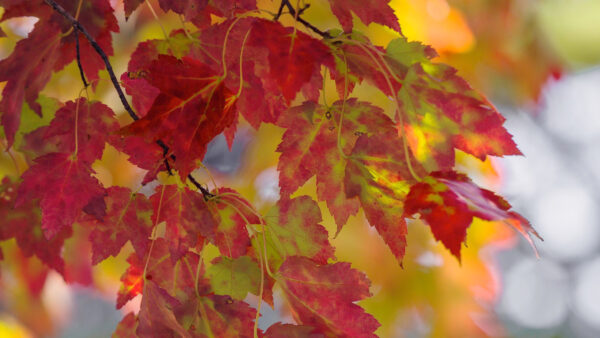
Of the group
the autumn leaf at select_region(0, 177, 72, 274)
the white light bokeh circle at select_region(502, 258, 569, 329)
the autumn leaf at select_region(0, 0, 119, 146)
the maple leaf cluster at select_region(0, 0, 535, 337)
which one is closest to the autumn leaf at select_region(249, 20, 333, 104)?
the maple leaf cluster at select_region(0, 0, 535, 337)

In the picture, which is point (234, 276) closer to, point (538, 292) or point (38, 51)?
point (38, 51)

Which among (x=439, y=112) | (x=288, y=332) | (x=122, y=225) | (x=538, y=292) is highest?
(x=538, y=292)

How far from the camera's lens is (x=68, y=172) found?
0.60m

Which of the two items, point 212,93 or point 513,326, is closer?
point 212,93

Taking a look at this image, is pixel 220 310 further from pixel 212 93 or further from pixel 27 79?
pixel 27 79

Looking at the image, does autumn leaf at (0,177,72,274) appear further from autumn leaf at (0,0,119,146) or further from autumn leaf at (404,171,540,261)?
autumn leaf at (404,171,540,261)

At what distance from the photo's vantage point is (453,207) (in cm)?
42

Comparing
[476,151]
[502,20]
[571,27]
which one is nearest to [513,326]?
[571,27]

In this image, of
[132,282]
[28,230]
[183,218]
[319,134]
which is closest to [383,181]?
[319,134]

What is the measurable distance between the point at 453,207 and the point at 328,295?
150 millimetres

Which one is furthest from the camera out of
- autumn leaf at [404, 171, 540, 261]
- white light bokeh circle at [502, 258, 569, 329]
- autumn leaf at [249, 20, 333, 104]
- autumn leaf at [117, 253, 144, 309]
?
white light bokeh circle at [502, 258, 569, 329]

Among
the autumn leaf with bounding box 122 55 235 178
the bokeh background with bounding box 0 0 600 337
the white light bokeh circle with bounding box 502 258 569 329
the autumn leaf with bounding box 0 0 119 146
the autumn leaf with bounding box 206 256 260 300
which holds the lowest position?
the autumn leaf with bounding box 206 256 260 300

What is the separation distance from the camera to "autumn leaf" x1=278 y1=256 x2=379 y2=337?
20.1 inches

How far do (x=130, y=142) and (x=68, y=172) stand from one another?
2.7 inches
